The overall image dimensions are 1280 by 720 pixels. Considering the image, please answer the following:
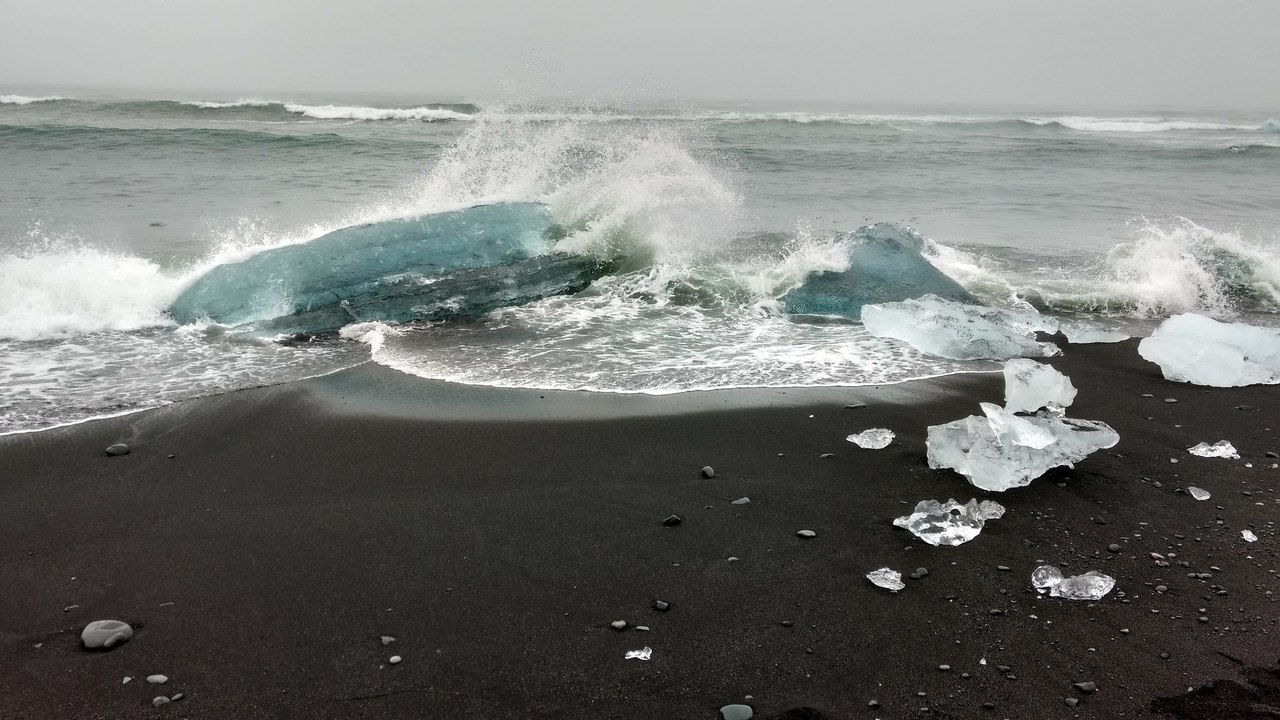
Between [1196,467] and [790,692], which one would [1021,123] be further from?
[790,692]

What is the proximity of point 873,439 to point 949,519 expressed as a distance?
84 cm

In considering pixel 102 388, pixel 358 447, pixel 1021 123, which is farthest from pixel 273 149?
pixel 1021 123

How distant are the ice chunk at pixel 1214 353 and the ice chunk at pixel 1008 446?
165cm

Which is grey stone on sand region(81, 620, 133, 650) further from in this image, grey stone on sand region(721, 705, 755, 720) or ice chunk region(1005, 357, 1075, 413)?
ice chunk region(1005, 357, 1075, 413)

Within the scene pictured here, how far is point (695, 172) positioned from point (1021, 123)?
3094 cm

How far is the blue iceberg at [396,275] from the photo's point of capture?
225 inches

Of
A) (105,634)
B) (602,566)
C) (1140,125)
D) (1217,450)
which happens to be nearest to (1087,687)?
(602,566)

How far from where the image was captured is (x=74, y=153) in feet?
53.7

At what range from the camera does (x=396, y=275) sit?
20.0ft

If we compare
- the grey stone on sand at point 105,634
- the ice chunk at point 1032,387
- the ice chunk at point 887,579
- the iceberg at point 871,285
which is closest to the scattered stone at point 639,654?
the ice chunk at point 887,579

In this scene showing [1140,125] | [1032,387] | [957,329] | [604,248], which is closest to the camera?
[1032,387]

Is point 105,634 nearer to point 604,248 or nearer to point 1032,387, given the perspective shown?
point 1032,387

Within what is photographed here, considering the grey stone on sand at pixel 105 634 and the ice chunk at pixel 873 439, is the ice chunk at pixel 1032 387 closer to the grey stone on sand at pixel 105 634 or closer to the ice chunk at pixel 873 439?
the ice chunk at pixel 873 439

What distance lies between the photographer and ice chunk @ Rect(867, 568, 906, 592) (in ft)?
8.81
